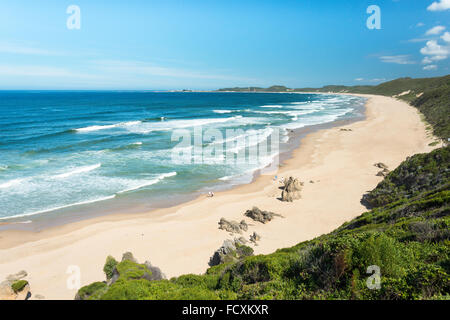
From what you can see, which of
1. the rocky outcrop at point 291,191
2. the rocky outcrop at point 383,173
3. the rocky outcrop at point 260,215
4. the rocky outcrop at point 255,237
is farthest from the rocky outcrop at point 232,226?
the rocky outcrop at point 383,173

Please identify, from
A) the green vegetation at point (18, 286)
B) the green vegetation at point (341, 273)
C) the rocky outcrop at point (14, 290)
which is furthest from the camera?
the green vegetation at point (18, 286)

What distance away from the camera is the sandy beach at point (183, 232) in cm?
1147

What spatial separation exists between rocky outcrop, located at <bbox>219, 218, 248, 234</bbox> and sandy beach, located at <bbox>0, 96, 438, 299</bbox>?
1.13 ft

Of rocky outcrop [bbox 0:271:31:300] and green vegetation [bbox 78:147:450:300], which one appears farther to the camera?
rocky outcrop [bbox 0:271:31:300]

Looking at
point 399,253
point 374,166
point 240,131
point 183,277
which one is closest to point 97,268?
point 183,277

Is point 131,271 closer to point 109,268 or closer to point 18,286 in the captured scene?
point 109,268

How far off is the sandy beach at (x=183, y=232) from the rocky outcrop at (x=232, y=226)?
1.13 feet

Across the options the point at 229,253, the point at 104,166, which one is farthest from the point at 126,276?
the point at 104,166

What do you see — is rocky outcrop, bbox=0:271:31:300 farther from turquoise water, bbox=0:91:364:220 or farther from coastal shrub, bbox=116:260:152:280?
turquoise water, bbox=0:91:364:220

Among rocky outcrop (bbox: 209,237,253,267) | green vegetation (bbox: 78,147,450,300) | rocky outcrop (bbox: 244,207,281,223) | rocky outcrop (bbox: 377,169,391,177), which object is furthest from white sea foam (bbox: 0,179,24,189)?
rocky outcrop (bbox: 377,169,391,177)

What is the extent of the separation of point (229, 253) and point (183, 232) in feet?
14.1

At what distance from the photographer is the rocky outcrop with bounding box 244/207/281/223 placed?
15130mm

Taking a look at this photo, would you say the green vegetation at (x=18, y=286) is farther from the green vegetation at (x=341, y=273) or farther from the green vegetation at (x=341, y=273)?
the green vegetation at (x=341, y=273)
